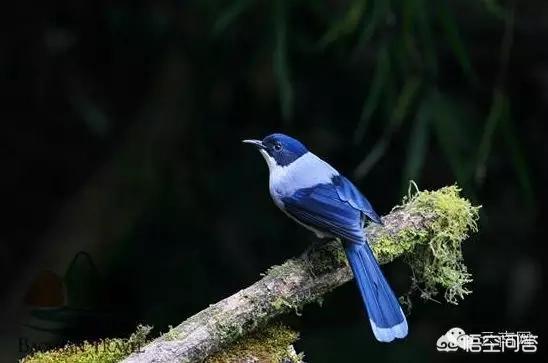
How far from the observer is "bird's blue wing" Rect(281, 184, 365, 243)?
1949 mm

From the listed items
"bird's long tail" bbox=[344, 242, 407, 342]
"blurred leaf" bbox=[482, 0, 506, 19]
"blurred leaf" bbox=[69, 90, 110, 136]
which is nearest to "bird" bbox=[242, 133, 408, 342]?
"bird's long tail" bbox=[344, 242, 407, 342]

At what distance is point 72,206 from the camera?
362cm

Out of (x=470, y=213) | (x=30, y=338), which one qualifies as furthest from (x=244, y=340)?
(x=30, y=338)

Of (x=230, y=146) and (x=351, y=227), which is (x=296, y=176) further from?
(x=230, y=146)

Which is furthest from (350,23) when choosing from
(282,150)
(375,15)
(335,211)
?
(335,211)

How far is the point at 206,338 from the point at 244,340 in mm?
133

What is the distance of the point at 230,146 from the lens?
3.45 m

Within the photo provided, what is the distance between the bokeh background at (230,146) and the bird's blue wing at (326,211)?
4.10 feet

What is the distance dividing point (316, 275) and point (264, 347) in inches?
7.1

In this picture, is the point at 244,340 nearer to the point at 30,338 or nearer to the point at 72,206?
the point at 30,338

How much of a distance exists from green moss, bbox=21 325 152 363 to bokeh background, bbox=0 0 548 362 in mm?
1273

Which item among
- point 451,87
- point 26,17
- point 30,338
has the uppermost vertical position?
point 26,17

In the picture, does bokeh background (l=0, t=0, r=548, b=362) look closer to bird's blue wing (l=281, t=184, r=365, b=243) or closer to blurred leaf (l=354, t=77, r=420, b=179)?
blurred leaf (l=354, t=77, r=420, b=179)

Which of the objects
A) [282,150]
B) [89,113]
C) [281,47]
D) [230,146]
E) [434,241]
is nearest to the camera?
[282,150]
